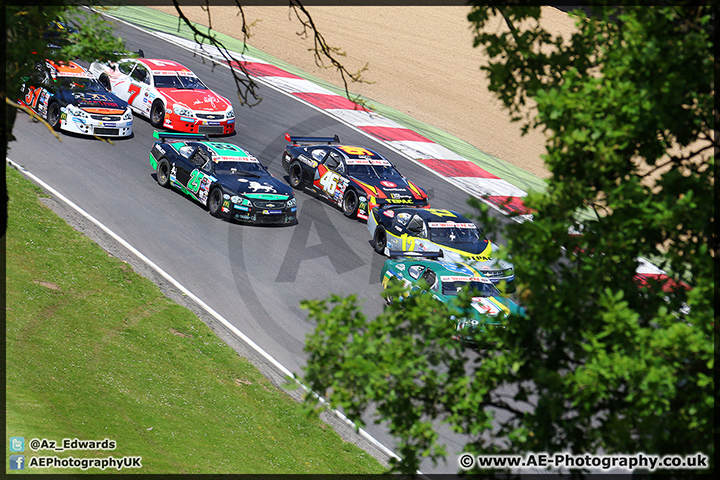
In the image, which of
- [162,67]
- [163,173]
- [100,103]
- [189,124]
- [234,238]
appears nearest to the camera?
[234,238]

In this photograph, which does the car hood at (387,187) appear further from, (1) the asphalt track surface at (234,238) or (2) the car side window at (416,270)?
(2) the car side window at (416,270)

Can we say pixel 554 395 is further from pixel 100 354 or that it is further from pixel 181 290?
pixel 181 290

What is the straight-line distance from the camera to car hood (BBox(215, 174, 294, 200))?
18.8 metres

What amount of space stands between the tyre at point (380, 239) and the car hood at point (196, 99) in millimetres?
8301

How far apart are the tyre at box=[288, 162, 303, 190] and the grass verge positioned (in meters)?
7.19

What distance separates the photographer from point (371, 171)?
20547mm

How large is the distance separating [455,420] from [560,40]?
9.77 ft

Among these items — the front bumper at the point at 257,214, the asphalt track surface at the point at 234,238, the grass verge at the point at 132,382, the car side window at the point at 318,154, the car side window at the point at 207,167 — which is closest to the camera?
the grass verge at the point at 132,382

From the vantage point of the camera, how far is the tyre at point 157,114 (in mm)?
23422

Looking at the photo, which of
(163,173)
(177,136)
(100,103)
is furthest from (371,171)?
(100,103)

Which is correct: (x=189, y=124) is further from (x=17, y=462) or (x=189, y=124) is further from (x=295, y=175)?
(x=17, y=462)

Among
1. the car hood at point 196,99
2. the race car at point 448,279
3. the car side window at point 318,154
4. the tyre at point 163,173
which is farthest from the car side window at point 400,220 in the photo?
the car hood at point 196,99

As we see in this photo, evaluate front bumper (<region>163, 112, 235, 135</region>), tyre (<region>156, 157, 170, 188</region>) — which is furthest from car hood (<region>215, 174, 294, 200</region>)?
front bumper (<region>163, 112, 235, 135</region>)

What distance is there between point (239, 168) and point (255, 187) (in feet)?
3.38
